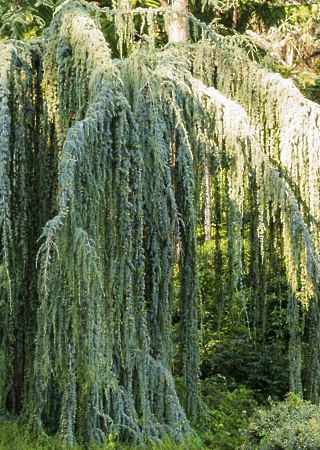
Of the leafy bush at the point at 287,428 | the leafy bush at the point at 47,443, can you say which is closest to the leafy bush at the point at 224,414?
the leafy bush at the point at 287,428

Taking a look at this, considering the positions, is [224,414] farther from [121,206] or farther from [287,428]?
[121,206]

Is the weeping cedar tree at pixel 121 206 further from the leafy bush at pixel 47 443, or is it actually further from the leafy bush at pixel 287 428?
the leafy bush at pixel 287 428

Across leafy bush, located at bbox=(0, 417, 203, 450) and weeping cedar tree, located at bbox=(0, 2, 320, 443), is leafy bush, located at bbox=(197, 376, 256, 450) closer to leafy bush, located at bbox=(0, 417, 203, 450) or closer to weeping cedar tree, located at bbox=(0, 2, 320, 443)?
weeping cedar tree, located at bbox=(0, 2, 320, 443)

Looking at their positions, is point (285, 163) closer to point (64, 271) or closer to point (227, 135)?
point (227, 135)

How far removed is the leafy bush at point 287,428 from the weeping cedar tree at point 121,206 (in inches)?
10.4

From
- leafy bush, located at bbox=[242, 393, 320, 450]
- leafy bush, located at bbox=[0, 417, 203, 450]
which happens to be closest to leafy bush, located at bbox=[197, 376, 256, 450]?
leafy bush, located at bbox=[242, 393, 320, 450]

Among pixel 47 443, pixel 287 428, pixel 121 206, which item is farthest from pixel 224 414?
pixel 121 206

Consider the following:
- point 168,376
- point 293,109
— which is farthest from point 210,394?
point 293,109

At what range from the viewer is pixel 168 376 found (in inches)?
181

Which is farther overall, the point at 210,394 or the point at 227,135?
the point at 210,394

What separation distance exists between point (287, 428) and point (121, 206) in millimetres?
2073

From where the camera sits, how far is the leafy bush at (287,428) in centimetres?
474

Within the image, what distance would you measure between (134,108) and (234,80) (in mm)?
1587

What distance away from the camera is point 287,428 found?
4.90 meters
